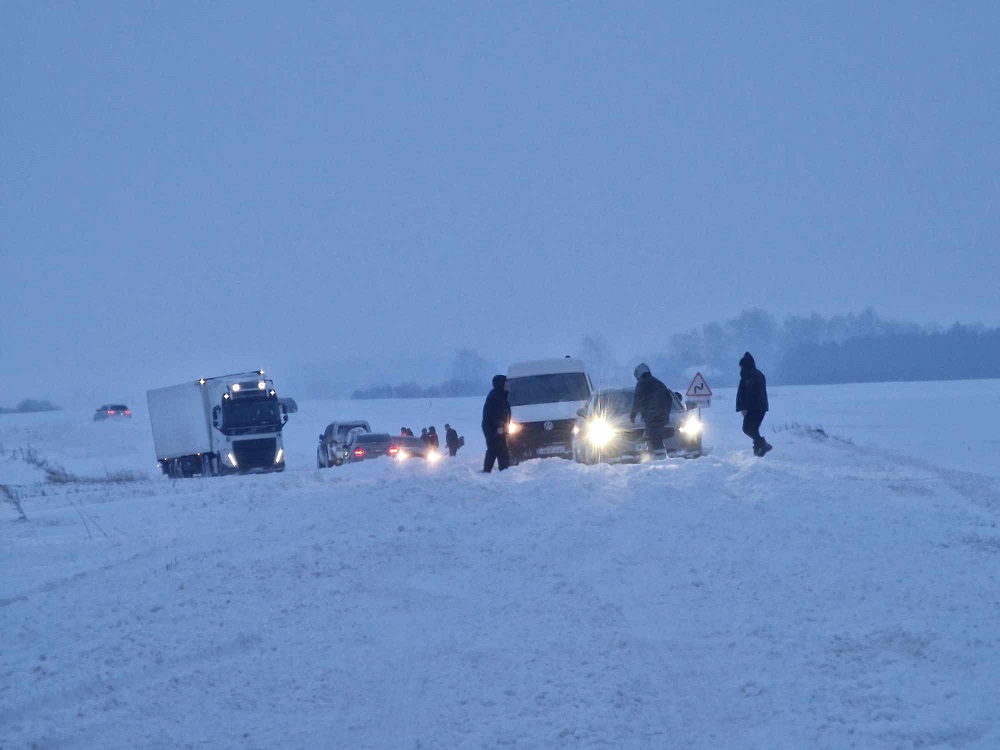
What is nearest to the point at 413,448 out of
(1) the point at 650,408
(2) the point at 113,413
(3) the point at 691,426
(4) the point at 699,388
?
(4) the point at 699,388

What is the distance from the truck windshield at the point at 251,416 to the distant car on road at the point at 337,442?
195cm

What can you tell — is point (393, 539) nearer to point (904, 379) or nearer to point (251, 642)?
point (251, 642)

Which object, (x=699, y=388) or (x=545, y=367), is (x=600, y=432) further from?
(x=699, y=388)

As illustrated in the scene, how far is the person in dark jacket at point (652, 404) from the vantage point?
54.4 feet

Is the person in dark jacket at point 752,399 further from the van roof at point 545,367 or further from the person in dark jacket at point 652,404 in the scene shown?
the van roof at point 545,367

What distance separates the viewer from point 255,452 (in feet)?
101

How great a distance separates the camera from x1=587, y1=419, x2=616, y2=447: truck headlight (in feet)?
60.0

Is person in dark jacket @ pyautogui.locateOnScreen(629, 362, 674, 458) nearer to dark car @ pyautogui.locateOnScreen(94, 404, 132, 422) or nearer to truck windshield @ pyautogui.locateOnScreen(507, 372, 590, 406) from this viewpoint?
truck windshield @ pyautogui.locateOnScreen(507, 372, 590, 406)

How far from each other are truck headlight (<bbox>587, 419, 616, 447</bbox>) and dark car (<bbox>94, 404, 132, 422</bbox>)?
57971mm

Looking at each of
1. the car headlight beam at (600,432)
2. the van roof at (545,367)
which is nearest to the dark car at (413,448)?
the van roof at (545,367)

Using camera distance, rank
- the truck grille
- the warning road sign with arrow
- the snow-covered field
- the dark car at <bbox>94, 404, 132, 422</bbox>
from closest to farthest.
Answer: the snow-covered field
the warning road sign with arrow
the truck grille
the dark car at <bbox>94, 404, 132, 422</bbox>

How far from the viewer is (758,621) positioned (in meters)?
7.36

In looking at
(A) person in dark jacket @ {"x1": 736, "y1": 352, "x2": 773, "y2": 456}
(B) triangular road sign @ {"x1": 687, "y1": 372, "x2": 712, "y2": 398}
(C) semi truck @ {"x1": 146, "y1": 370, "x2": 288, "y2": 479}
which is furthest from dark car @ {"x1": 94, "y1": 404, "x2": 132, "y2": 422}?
(A) person in dark jacket @ {"x1": 736, "y1": 352, "x2": 773, "y2": 456}

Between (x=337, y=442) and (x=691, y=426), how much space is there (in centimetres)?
1594
